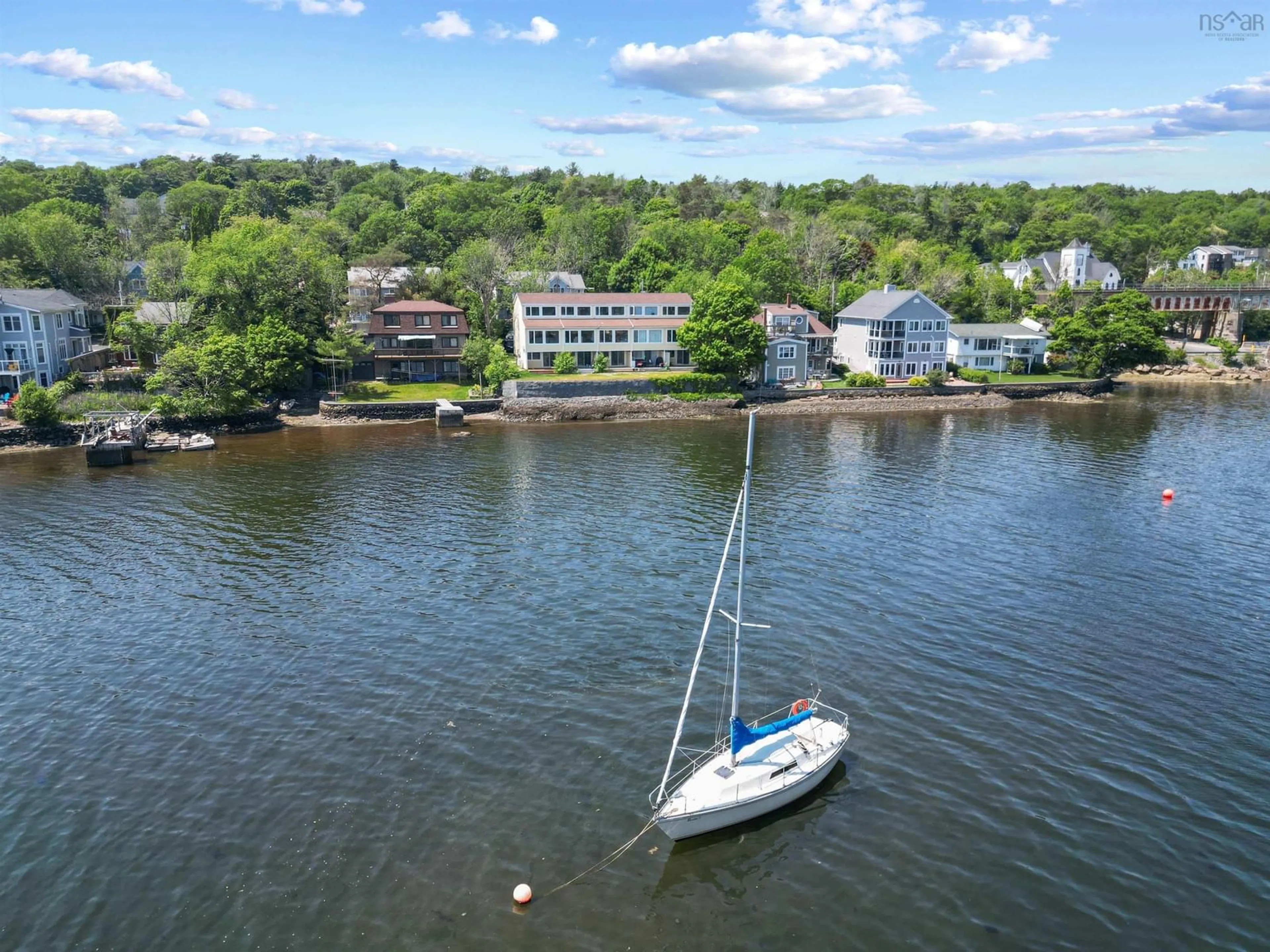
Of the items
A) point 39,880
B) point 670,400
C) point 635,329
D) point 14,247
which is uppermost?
point 14,247

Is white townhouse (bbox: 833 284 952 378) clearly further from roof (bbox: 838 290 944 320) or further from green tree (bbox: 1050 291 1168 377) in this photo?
green tree (bbox: 1050 291 1168 377)

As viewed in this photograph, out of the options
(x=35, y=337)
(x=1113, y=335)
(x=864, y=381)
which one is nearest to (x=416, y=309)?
(x=35, y=337)

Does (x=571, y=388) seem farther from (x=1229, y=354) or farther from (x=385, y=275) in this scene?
(x=1229, y=354)

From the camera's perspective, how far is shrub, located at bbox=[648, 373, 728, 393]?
3819 inches

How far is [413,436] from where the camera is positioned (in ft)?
273

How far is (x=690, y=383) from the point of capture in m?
97.8

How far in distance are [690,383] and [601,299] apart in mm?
18887

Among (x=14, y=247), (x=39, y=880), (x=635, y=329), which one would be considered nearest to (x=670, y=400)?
(x=635, y=329)

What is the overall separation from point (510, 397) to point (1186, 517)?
65.0 metres

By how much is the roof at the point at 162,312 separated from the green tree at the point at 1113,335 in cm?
11431

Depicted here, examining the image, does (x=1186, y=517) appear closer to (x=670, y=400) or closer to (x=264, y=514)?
(x=670, y=400)

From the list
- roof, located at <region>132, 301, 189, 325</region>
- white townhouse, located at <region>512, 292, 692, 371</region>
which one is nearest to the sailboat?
white townhouse, located at <region>512, 292, 692, 371</region>

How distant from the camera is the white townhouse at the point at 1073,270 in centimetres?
15925

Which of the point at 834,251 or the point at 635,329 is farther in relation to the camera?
the point at 834,251
